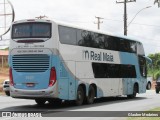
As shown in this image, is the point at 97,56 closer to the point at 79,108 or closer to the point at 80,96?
the point at 80,96

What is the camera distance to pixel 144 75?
30688 millimetres

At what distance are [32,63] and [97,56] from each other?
4700mm

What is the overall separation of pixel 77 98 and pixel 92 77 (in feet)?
6.46

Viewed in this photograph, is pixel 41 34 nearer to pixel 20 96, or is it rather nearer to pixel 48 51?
pixel 48 51

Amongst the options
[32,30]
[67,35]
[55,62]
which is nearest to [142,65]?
[67,35]

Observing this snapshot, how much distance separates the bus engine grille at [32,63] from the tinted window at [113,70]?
4.08 meters

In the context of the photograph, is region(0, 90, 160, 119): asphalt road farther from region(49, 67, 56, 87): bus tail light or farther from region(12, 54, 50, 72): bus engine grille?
region(12, 54, 50, 72): bus engine grille

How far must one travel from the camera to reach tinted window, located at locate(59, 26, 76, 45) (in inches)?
801

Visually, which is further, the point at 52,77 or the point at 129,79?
the point at 129,79

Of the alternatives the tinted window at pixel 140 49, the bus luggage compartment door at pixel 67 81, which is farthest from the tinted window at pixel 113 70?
the bus luggage compartment door at pixel 67 81

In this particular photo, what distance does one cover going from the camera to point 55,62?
1983 centimetres

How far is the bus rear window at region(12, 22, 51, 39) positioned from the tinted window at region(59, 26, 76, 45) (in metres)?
0.63

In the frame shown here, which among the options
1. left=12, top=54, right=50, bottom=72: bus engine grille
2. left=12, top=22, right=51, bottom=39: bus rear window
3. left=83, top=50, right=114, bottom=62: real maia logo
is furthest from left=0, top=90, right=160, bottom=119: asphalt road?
left=12, top=22, right=51, bottom=39: bus rear window

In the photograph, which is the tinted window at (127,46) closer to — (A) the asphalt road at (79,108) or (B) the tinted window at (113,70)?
(B) the tinted window at (113,70)
